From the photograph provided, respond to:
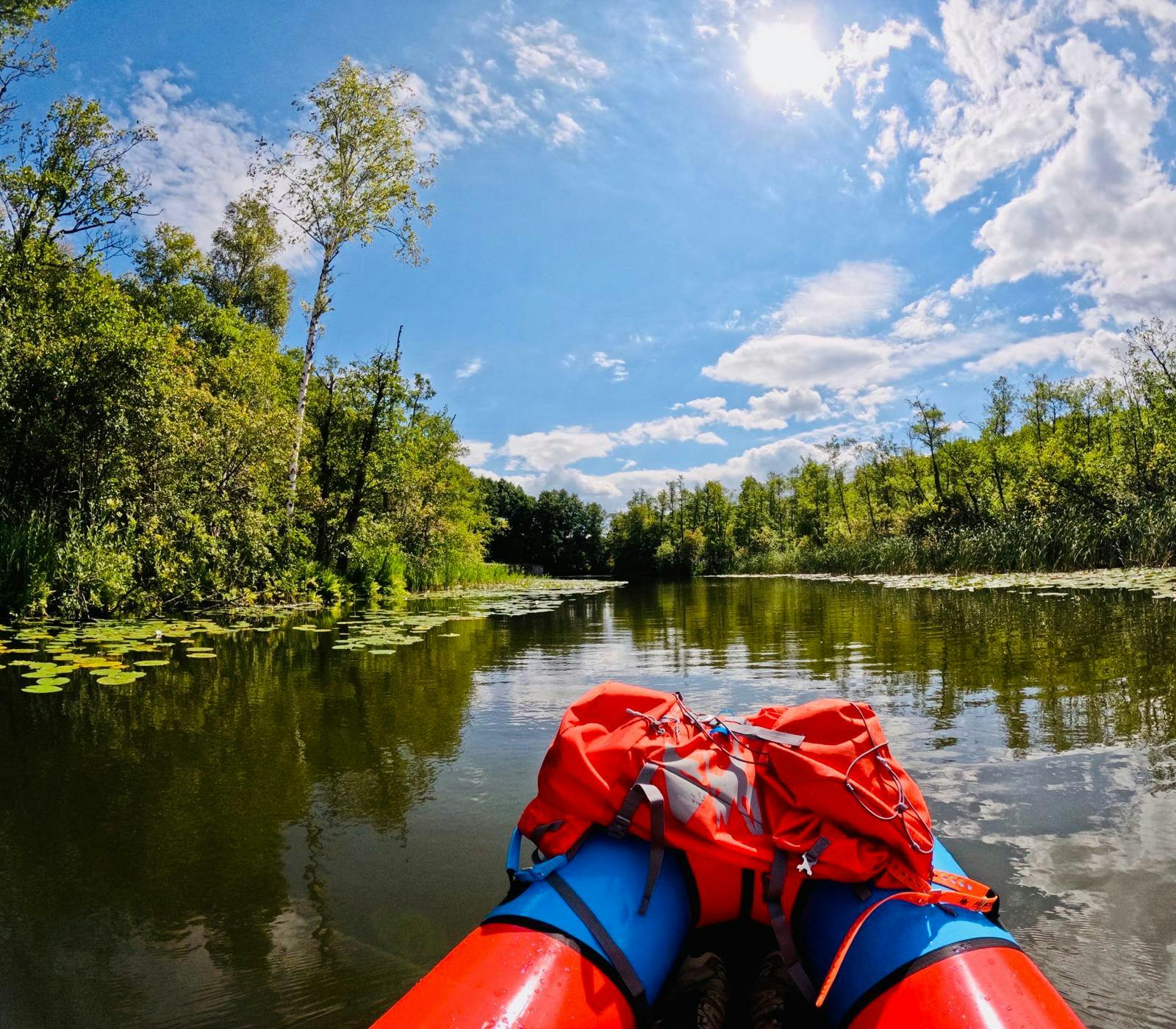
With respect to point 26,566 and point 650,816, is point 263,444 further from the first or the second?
point 650,816

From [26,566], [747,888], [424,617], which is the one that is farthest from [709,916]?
[424,617]

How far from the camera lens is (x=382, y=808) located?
3600mm

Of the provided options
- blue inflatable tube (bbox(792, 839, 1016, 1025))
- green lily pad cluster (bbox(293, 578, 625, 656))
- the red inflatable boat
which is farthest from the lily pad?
blue inflatable tube (bbox(792, 839, 1016, 1025))

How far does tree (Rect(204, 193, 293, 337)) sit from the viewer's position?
33906 mm

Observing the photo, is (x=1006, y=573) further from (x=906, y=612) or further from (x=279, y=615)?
(x=279, y=615)

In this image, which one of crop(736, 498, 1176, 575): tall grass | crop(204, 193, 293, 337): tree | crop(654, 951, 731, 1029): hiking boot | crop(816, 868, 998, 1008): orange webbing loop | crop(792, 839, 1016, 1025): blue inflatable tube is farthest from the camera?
crop(204, 193, 293, 337): tree

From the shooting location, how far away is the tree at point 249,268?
33.9 metres

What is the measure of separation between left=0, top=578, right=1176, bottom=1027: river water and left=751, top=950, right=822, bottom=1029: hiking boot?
0.86m

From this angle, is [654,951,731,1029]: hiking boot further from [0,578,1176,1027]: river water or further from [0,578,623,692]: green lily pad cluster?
[0,578,623,692]: green lily pad cluster

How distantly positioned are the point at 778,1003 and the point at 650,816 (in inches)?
23.6

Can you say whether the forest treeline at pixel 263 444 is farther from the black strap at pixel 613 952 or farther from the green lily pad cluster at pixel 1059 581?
the black strap at pixel 613 952

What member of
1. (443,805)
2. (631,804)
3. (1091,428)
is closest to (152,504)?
(443,805)

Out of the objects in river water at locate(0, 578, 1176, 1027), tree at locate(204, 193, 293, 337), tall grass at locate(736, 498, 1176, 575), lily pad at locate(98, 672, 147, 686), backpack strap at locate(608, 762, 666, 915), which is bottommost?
river water at locate(0, 578, 1176, 1027)

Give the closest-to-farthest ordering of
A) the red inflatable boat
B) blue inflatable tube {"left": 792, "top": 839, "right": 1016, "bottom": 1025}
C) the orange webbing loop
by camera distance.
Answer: the red inflatable boat < blue inflatable tube {"left": 792, "top": 839, "right": 1016, "bottom": 1025} < the orange webbing loop
